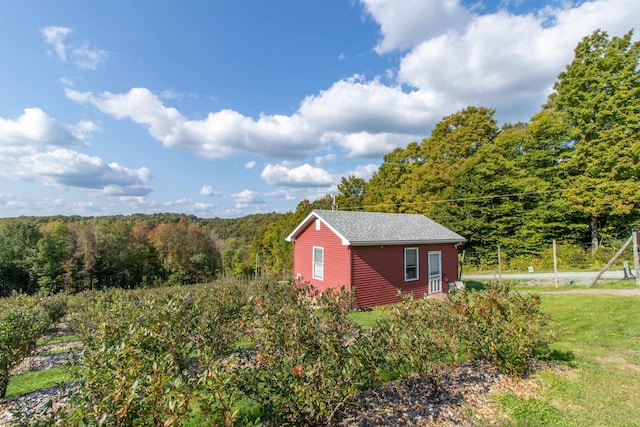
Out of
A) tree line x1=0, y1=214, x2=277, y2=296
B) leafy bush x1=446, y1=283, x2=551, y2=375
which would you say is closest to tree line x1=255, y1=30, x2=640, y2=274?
Result: leafy bush x1=446, y1=283, x2=551, y2=375

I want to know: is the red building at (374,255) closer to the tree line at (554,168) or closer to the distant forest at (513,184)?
the distant forest at (513,184)

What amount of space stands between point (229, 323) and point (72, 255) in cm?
3845

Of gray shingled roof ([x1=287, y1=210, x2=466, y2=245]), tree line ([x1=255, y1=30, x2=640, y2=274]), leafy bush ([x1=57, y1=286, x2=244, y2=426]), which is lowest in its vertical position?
leafy bush ([x1=57, y1=286, x2=244, y2=426])

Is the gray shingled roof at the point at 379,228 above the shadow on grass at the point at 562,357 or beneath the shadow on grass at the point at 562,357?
above

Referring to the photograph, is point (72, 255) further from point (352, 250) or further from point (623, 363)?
point (623, 363)

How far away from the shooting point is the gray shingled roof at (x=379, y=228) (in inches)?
464

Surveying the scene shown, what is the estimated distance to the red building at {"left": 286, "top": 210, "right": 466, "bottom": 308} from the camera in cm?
1166

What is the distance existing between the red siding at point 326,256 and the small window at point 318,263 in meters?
0.19

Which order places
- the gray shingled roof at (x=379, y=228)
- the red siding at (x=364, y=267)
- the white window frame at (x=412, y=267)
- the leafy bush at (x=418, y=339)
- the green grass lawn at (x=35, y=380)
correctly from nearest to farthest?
the leafy bush at (x=418, y=339)
the green grass lawn at (x=35, y=380)
the red siding at (x=364, y=267)
the gray shingled roof at (x=379, y=228)
the white window frame at (x=412, y=267)

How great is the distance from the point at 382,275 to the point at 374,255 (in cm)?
95

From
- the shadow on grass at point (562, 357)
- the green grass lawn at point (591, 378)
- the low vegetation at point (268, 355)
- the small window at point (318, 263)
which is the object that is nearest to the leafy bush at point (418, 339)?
the low vegetation at point (268, 355)

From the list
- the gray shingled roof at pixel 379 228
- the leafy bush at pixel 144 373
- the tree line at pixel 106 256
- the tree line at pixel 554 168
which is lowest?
the tree line at pixel 106 256

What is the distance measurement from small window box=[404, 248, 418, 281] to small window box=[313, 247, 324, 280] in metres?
3.64

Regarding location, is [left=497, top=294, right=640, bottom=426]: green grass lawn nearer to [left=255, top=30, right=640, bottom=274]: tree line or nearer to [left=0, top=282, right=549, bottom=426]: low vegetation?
[left=0, top=282, right=549, bottom=426]: low vegetation
